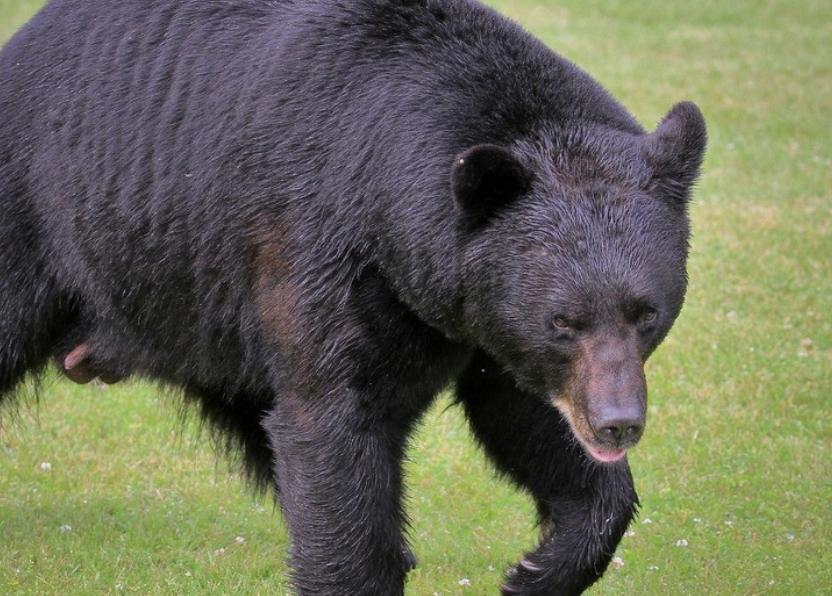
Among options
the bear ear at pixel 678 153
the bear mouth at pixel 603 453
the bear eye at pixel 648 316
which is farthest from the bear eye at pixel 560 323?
the bear ear at pixel 678 153

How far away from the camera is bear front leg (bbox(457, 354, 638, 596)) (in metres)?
5.27

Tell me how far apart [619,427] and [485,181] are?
0.90m

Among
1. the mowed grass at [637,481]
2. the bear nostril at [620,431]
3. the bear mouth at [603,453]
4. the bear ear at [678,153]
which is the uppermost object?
the bear ear at [678,153]

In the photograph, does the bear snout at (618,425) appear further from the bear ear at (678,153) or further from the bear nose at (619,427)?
the bear ear at (678,153)

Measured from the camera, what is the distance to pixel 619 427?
426 centimetres

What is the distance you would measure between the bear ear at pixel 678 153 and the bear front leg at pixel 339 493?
1.29m

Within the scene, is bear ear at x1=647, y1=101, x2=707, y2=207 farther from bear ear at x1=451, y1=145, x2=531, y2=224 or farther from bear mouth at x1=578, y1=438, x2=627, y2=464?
bear mouth at x1=578, y1=438, x2=627, y2=464

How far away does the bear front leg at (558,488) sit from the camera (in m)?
5.27

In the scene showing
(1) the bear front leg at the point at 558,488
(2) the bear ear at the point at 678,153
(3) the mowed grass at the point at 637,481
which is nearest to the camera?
(2) the bear ear at the point at 678,153

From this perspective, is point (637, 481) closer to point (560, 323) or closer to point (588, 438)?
point (588, 438)

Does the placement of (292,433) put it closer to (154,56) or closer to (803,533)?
(154,56)

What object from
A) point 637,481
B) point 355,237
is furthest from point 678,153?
point 637,481

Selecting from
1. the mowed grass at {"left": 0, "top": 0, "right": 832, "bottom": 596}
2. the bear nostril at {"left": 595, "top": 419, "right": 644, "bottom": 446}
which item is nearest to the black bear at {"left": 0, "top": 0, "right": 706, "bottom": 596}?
the bear nostril at {"left": 595, "top": 419, "right": 644, "bottom": 446}

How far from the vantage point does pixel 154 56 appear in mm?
5352
